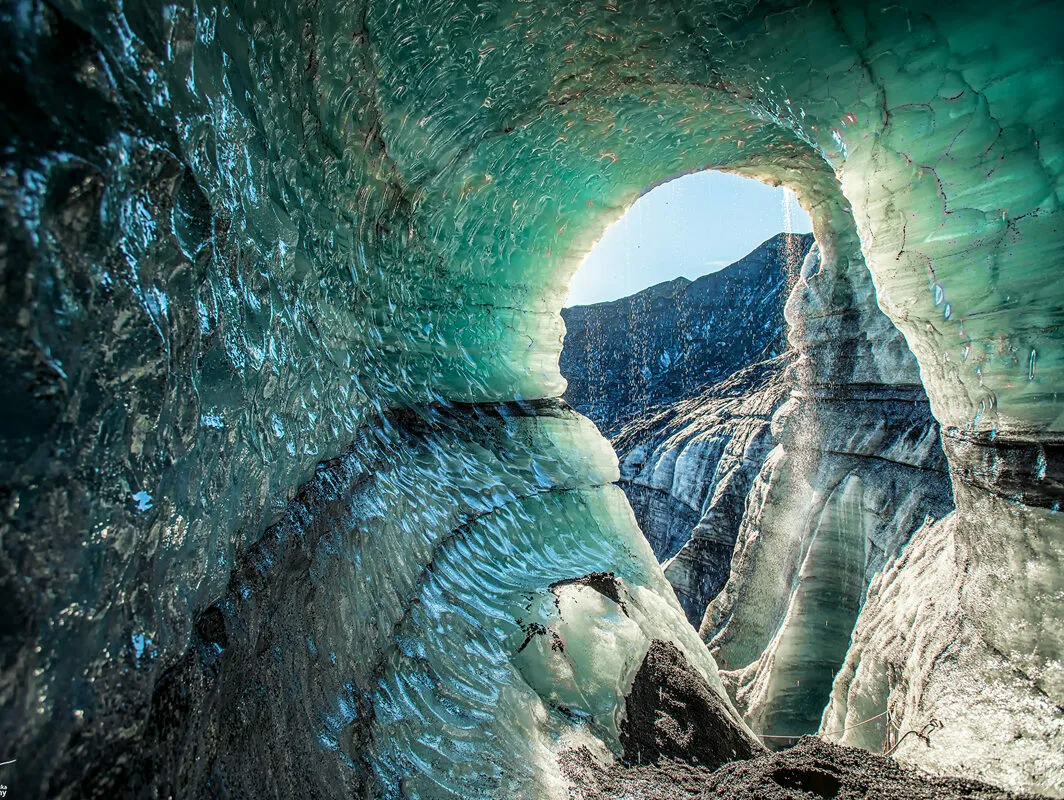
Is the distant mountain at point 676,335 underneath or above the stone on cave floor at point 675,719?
above

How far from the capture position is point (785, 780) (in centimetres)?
190

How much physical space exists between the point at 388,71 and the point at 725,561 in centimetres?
869

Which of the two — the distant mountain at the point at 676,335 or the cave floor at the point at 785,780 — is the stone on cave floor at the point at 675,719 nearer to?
the cave floor at the point at 785,780

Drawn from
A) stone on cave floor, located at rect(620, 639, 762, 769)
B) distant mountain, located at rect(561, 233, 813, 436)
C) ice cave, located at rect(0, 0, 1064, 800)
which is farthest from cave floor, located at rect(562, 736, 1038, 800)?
distant mountain, located at rect(561, 233, 813, 436)

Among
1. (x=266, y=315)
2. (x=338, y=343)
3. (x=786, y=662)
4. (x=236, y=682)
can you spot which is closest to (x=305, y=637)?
(x=236, y=682)

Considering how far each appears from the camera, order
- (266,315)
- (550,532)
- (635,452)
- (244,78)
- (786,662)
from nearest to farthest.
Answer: (244,78), (266,315), (550,532), (786,662), (635,452)

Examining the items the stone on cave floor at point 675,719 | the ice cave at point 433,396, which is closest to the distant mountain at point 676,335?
the ice cave at point 433,396

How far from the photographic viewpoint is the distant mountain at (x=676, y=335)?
85.8 feet

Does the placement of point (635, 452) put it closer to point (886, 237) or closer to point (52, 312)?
point (886, 237)

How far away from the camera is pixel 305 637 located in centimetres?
171

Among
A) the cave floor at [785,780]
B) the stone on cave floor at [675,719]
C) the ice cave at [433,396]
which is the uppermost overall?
the ice cave at [433,396]

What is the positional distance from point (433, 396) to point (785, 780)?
252cm

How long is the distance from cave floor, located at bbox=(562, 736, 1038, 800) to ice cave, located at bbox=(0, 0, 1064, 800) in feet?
0.06

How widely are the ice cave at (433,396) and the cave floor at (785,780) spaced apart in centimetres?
2
